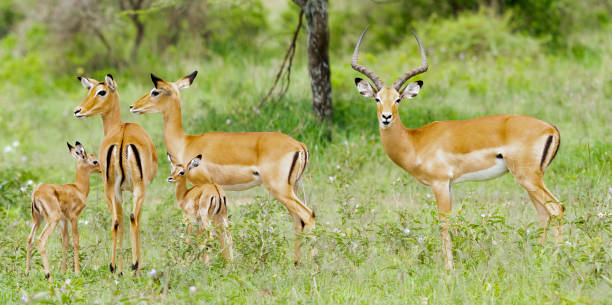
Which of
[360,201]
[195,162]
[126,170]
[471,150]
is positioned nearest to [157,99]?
[195,162]

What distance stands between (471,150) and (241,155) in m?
1.83

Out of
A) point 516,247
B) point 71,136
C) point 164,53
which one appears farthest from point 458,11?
point 516,247

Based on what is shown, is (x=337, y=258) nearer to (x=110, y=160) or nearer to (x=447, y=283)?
(x=447, y=283)

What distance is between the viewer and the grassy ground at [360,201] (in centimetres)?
438

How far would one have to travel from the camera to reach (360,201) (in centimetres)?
655

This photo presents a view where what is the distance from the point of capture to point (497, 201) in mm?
7023

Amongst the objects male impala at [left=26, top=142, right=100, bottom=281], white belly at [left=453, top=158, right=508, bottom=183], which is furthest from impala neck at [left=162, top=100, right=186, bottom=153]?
white belly at [left=453, top=158, right=508, bottom=183]

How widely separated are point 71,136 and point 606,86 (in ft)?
27.2

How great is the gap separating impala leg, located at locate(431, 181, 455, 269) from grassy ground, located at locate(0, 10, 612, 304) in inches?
3.0

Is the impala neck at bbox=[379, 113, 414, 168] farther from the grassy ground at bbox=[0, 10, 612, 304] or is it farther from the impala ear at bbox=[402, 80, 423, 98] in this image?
the grassy ground at bbox=[0, 10, 612, 304]

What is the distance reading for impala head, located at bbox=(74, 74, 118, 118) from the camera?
5.43m

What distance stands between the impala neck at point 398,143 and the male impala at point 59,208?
7.82 ft

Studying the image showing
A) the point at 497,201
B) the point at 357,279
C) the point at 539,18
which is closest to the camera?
the point at 357,279

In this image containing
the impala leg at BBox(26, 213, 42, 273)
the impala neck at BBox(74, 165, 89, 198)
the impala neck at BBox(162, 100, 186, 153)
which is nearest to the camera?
the impala leg at BBox(26, 213, 42, 273)
